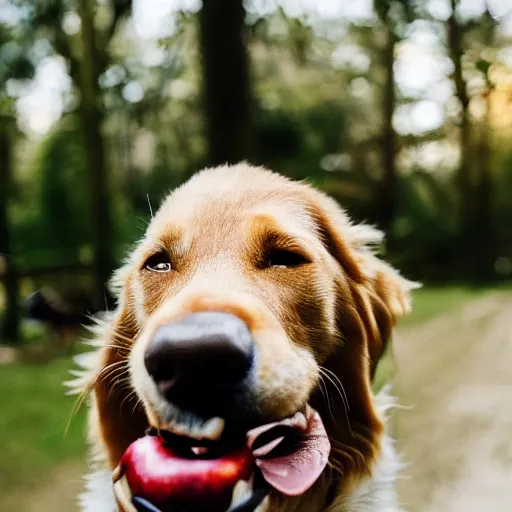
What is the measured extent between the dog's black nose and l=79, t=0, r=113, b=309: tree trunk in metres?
0.79

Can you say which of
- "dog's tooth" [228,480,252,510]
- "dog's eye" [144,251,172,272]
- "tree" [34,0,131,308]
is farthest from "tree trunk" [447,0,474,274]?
"dog's tooth" [228,480,252,510]

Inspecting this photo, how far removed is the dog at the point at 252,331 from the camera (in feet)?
2.62

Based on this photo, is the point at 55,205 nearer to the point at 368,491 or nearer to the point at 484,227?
the point at 368,491

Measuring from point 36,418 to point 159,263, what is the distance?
2.99ft

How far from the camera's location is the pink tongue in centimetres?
86

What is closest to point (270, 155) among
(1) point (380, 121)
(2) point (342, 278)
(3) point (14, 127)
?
(1) point (380, 121)

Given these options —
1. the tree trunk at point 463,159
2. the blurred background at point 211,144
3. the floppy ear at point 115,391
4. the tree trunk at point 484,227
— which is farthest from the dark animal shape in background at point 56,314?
the tree trunk at point 484,227

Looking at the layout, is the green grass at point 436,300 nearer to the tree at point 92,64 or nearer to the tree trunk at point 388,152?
the tree trunk at point 388,152

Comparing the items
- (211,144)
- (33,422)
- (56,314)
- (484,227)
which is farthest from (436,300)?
(33,422)

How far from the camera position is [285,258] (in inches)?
38.5

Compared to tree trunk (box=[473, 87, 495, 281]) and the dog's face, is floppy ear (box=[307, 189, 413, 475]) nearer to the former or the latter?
the dog's face

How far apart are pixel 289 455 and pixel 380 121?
1214 mm

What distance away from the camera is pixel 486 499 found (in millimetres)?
1693

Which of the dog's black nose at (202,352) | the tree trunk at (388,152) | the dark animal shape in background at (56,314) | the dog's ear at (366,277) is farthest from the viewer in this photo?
the tree trunk at (388,152)
